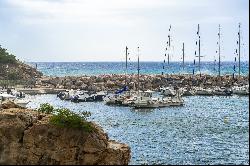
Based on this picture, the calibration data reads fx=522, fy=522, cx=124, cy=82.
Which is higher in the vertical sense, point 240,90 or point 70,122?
point 70,122

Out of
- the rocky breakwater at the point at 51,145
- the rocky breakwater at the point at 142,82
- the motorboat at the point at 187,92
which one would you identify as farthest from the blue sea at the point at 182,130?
the rocky breakwater at the point at 142,82

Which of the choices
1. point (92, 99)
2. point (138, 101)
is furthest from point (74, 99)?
point (138, 101)

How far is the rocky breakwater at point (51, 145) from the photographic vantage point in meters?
26.3

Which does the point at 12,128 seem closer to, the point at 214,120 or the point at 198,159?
the point at 198,159

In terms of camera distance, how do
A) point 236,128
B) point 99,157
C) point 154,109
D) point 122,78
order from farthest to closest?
point 122,78, point 154,109, point 236,128, point 99,157

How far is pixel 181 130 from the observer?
59.5m

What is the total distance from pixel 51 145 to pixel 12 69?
115488 millimetres

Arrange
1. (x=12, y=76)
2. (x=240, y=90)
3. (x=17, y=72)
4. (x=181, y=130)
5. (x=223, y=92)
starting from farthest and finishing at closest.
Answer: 1. (x=17, y=72)
2. (x=12, y=76)
3. (x=223, y=92)
4. (x=240, y=90)
5. (x=181, y=130)

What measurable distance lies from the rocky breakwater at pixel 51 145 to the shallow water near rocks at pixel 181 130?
39.7 feet

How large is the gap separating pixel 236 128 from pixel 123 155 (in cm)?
3610

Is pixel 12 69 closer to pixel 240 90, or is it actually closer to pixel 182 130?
pixel 240 90

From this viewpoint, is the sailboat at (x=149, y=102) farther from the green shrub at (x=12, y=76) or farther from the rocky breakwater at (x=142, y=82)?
the green shrub at (x=12, y=76)

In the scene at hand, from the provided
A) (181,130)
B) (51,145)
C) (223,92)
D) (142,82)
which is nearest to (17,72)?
(142,82)

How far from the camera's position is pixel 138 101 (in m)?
88.2
